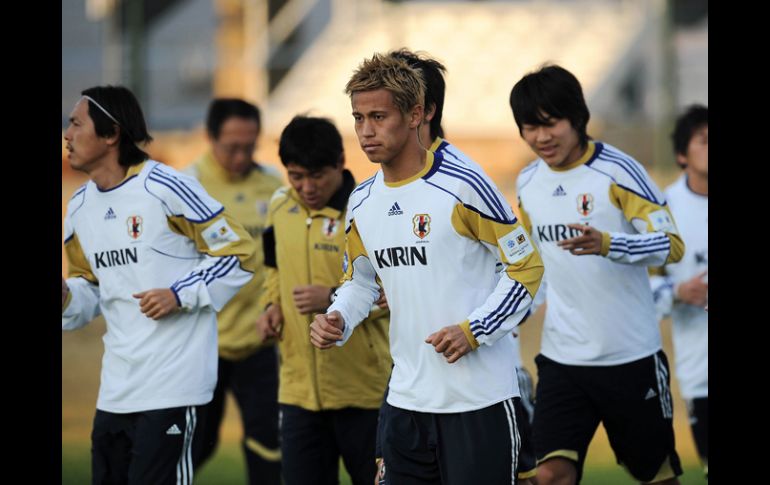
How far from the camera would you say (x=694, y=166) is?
7559mm

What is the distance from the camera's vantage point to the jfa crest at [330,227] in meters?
6.21

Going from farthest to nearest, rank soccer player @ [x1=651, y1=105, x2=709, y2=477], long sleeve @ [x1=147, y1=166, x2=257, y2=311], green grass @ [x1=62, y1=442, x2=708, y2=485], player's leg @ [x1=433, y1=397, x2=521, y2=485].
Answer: green grass @ [x1=62, y1=442, x2=708, y2=485], soccer player @ [x1=651, y1=105, x2=709, y2=477], long sleeve @ [x1=147, y1=166, x2=257, y2=311], player's leg @ [x1=433, y1=397, x2=521, y2=485]

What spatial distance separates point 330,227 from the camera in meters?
6.22

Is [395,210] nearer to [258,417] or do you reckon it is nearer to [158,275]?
[158,275]

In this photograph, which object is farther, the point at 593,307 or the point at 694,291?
the point at 694,291

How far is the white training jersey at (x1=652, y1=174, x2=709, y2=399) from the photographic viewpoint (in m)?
7.47

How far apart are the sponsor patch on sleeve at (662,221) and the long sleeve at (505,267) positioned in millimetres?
1333

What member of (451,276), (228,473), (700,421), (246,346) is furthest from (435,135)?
(228,473)

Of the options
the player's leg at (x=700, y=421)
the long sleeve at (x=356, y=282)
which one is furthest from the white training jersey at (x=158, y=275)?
the player's leg at (x=700, y=421)

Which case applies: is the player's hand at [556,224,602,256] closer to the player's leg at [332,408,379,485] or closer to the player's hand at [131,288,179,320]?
the player's leg at [332,408,379,485]

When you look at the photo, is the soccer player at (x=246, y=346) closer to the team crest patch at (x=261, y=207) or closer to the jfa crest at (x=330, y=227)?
the team crest patch at (x=261, y=207)

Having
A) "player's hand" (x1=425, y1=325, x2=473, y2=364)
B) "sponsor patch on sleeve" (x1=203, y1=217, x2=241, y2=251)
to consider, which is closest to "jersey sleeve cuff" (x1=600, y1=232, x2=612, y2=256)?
"player's hand" (x1=425, y1=325, x2=473, y2=364)

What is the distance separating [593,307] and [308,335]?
56.8 inches

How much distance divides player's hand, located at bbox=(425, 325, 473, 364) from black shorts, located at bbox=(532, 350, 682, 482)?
174 centimetres
